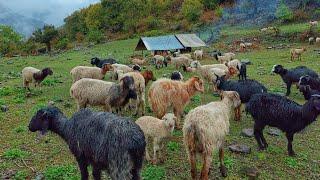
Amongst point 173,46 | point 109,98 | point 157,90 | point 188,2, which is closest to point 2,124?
point 109,98

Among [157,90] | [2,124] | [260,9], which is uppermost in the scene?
[260,9]

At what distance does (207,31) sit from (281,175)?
143 ft

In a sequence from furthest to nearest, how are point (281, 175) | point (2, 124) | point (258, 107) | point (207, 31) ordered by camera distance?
point (207, 31) < point (2, 124) < point (258, 107) < point (281, 175)

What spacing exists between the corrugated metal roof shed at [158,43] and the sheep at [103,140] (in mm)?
27843

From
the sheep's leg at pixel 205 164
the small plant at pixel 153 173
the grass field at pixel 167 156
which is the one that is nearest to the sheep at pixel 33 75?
the grass field at pixel 167 156

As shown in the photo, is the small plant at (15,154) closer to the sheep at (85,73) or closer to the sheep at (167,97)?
the sheep at (167,97)

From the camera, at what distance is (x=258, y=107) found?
428 inches

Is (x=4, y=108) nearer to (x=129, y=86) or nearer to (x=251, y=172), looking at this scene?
(x=129, y=86)

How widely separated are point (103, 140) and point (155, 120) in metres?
2.88

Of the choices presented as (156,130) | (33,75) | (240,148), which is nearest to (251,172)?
(240,148)

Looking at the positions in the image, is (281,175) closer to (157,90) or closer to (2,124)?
(157,90)

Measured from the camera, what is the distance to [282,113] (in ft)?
34.4

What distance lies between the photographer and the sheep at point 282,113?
1022 centimetres

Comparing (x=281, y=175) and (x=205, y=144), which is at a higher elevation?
(x=205, y=144)
